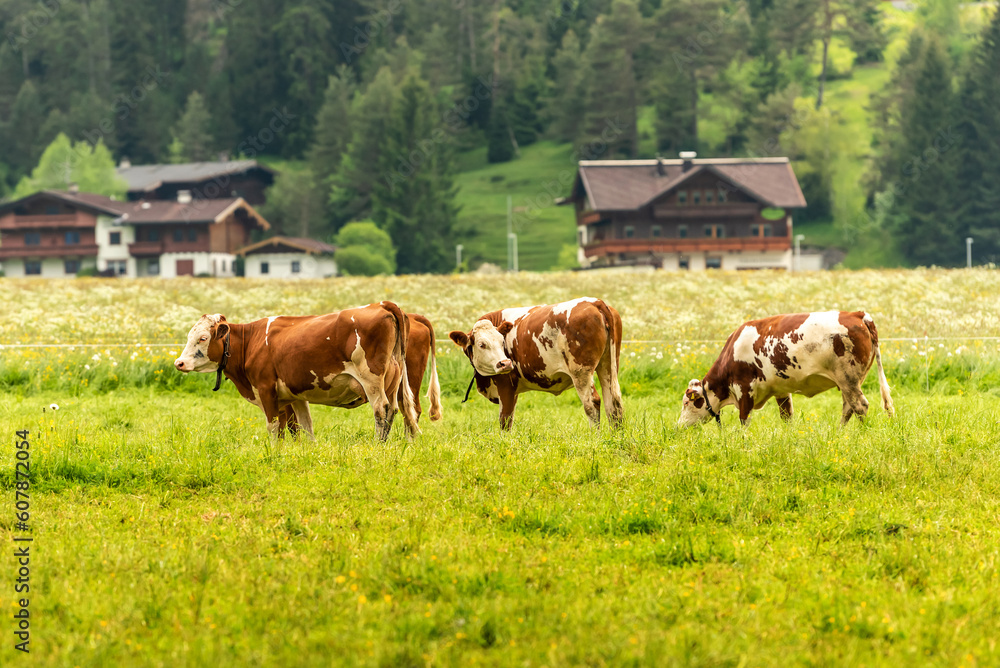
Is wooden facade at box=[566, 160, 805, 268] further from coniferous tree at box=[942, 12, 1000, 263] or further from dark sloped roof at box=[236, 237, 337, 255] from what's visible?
dark sloped roof at box=[236, 237, 337, 255]

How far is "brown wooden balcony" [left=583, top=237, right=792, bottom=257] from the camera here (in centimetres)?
8294

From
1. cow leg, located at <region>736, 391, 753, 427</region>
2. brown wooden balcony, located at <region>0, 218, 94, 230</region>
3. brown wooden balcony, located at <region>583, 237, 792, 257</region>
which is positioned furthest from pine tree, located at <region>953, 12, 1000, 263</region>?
cow leg, located at <region>736, 391, 753, 427</region>

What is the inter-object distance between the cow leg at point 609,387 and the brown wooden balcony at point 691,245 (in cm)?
7189

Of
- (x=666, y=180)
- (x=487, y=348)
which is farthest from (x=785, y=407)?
(x=666, y=180)

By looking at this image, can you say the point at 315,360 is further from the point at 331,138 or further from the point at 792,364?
the point at 331,138

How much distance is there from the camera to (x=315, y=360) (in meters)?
11.7

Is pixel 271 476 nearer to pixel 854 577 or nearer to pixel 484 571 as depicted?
pixel 484 571

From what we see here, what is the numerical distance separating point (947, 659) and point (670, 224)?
81.8 metres

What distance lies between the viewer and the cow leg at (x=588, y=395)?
12.3 m

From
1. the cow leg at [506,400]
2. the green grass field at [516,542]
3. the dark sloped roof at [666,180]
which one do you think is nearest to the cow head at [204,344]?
the green grass field at [516,542]

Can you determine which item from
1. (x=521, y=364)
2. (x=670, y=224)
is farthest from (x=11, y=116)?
(x=521, y=364)

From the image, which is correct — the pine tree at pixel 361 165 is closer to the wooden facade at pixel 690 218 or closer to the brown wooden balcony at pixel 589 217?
the brown wooden balcony at pixel 589 217

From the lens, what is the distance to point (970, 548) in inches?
293

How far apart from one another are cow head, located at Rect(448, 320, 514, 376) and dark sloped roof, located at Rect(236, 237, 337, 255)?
76978 millimetres
